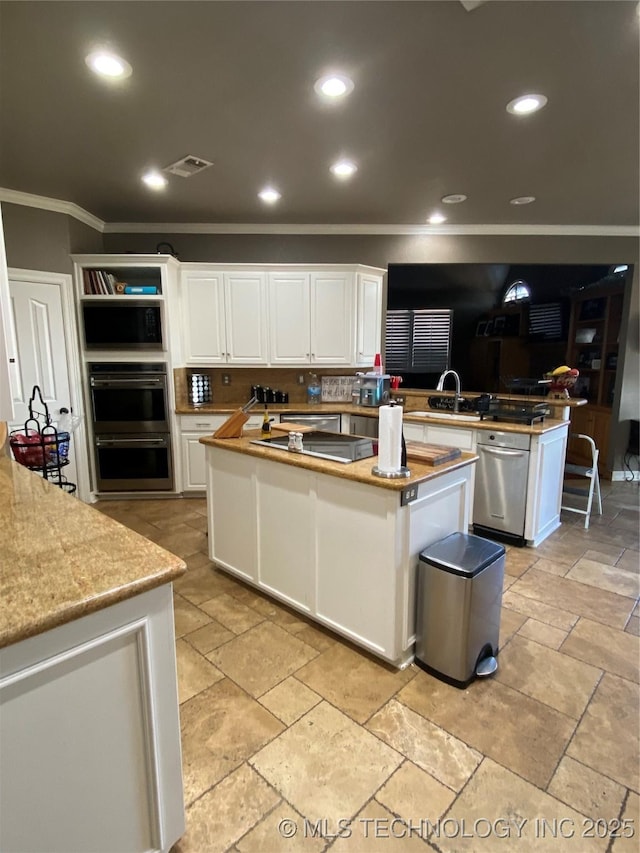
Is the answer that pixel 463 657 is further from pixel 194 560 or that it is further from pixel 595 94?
pixel 595 94

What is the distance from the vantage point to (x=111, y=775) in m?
1.07

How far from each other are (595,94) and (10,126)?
3269mm

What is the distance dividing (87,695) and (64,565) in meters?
0.30

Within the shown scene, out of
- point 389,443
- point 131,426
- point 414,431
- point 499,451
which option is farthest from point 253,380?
point 389,443

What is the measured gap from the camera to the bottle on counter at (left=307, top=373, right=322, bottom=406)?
4906mm

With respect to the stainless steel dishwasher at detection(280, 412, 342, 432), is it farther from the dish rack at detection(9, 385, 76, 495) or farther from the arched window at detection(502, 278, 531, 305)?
the arched window at detection(502, 278, 531, 305)

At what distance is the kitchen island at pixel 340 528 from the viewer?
1983 mm

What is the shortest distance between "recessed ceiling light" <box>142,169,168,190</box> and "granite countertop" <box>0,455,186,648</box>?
9.11ft

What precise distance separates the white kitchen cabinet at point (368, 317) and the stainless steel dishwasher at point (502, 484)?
1.73 meters

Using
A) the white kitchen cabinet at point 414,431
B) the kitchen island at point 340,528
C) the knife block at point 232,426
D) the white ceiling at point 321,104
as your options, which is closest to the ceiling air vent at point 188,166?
the white ceiling at point 321,104

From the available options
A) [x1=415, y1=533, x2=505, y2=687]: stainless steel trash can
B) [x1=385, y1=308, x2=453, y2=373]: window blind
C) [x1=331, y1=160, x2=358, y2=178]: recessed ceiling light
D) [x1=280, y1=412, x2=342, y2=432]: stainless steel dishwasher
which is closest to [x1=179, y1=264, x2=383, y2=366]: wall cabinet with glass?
[x1=385, y1=308, x2=453, y2=373]: window blind

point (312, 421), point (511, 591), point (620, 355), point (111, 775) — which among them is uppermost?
point (620, 355)

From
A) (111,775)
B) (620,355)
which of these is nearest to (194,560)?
(111,775)

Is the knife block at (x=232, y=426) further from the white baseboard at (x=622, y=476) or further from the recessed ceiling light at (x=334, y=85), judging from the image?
the white baseboard at (x=622, y=476)
